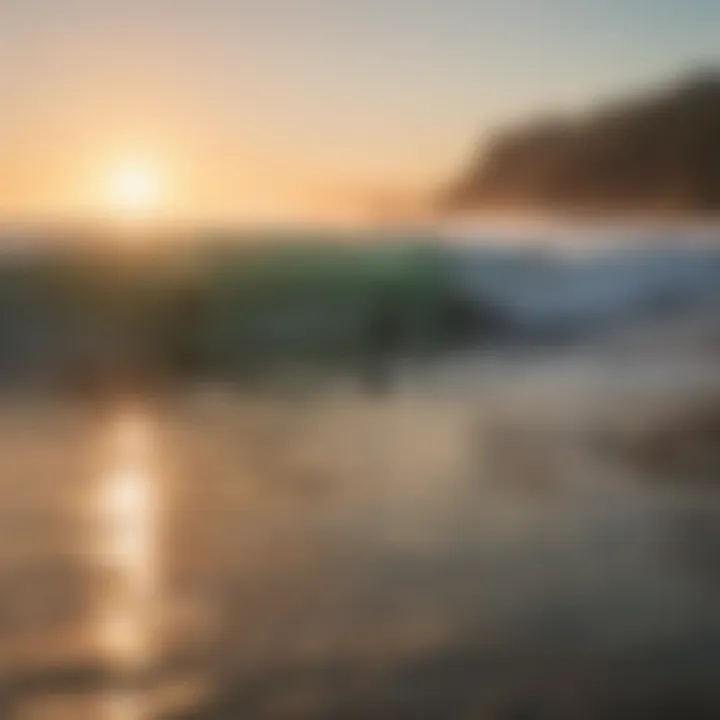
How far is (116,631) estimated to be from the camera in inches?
25.2

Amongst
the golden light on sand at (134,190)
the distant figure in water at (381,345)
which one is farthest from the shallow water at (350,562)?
the golden light on sand at (134,190)

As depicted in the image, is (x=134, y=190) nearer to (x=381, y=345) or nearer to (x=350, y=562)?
(x=381, y=345)

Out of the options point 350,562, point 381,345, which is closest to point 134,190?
point 381,345

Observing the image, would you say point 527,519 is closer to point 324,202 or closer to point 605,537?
point 605,537

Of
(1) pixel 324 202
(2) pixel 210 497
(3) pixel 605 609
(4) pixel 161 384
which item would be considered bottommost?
(3) pixel 605 609

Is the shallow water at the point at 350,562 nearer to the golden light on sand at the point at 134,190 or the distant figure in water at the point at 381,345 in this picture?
the distant figure in water at the point at 381,345

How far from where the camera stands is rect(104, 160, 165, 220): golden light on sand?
885 millimetres

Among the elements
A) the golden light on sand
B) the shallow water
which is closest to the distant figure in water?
the shallow water

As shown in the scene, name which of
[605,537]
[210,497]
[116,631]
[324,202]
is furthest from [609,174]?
[116,631]

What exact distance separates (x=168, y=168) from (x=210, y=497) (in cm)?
27

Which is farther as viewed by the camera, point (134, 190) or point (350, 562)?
point (134, 190)

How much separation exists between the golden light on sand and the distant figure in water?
0.22 m

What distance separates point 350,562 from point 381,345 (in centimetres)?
30

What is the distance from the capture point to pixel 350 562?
726 mm
